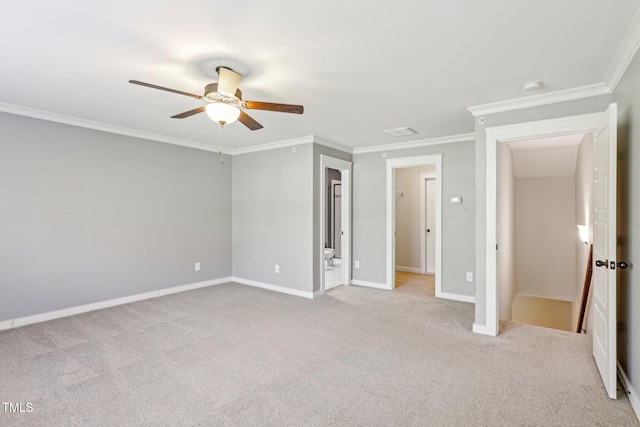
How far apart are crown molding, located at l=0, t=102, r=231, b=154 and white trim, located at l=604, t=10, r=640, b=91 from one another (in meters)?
5.09

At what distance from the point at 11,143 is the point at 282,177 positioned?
3.26 metres

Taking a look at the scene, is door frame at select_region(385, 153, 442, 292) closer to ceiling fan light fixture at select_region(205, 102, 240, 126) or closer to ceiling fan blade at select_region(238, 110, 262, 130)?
ceiling fan blade at select_region(238, 110, 262, 130)

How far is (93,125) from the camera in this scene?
419 cm

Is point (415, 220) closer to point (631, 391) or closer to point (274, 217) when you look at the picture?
point (274, 217)

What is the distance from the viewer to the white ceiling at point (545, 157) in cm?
506

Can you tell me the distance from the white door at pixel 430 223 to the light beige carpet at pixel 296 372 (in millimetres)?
2868

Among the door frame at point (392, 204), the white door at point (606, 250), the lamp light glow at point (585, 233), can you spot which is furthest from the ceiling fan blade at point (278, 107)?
the lamp light glow at point (585, 233)

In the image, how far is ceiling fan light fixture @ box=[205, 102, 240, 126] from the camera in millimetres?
2555

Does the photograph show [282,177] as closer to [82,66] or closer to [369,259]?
[369,259]

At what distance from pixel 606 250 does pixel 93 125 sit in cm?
547

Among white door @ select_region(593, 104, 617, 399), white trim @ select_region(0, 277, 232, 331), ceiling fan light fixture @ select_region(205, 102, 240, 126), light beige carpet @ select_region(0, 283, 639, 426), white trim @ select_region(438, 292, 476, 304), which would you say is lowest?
light beige carpet @ select_region(0, 283, 639, 426)

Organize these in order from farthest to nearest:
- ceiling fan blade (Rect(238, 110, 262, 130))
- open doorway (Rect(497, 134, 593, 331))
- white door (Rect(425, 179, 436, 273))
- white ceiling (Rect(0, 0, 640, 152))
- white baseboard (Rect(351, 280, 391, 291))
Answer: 1. white door (Rect(425, 179, 436, 273))
2. open doorway (Rect(497, 134, 593, 331))
3. white baseboard (Rect(351, 280, 391, 291))
4. ceiling fan blade (Rect(238, 110, 262, 130))
5. white ceiling (Rect(0, 0, 640, 152))

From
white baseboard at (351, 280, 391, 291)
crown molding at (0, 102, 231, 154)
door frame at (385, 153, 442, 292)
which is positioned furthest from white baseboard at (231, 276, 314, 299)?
crown molding at (0, 102, 231, 154)

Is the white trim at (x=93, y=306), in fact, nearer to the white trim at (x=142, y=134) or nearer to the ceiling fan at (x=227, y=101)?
the white trim at (x=142, y=134)
